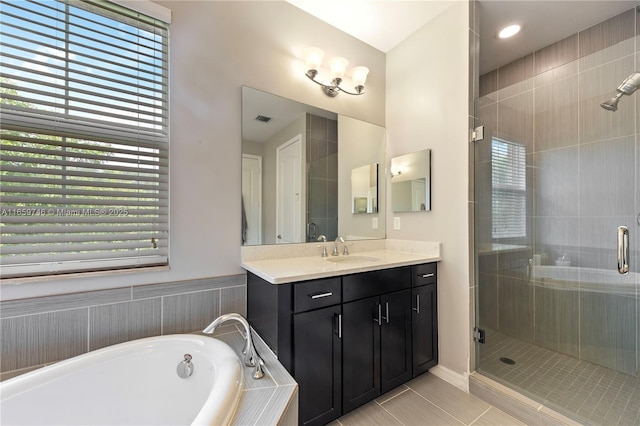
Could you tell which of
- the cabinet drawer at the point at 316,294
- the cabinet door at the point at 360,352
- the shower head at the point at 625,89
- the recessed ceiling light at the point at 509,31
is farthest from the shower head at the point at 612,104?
the cabinet drawer at the point at 316,294

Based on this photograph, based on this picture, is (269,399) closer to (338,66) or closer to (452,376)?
(452,376)

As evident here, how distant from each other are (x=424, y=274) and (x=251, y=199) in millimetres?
1318

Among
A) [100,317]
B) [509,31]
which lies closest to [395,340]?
[100,317]

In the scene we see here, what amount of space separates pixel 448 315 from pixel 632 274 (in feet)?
3.44

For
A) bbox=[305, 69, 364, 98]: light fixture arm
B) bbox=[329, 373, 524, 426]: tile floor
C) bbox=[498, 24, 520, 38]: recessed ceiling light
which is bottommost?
bbox=[329, 373, 524, 426]: tile floor

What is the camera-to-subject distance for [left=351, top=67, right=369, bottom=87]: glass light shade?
6.93ft

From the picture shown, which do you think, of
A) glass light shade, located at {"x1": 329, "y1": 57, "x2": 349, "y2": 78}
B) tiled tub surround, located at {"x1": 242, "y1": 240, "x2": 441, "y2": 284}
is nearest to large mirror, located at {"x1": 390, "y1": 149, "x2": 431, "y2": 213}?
Answer: tiled tub surround, located at {"x1": 242, "y1": 240, "x2": 441, "y2": 284}

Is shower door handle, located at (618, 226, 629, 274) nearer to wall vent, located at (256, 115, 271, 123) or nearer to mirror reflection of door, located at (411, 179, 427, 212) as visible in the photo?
mirror reflection of door, located at (411, 179, 427, 212)

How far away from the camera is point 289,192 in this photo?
1.88m

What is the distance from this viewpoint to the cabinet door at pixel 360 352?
1438 millimetres

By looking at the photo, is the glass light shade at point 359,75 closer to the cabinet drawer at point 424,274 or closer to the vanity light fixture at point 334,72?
the vanity light fixture at point 334,72

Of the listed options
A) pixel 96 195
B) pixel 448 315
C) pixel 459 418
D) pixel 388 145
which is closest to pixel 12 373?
Result: pixel 96 195

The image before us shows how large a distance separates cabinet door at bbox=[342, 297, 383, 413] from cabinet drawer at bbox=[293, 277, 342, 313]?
0.33ft

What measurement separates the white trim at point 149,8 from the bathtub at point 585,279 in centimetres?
277
